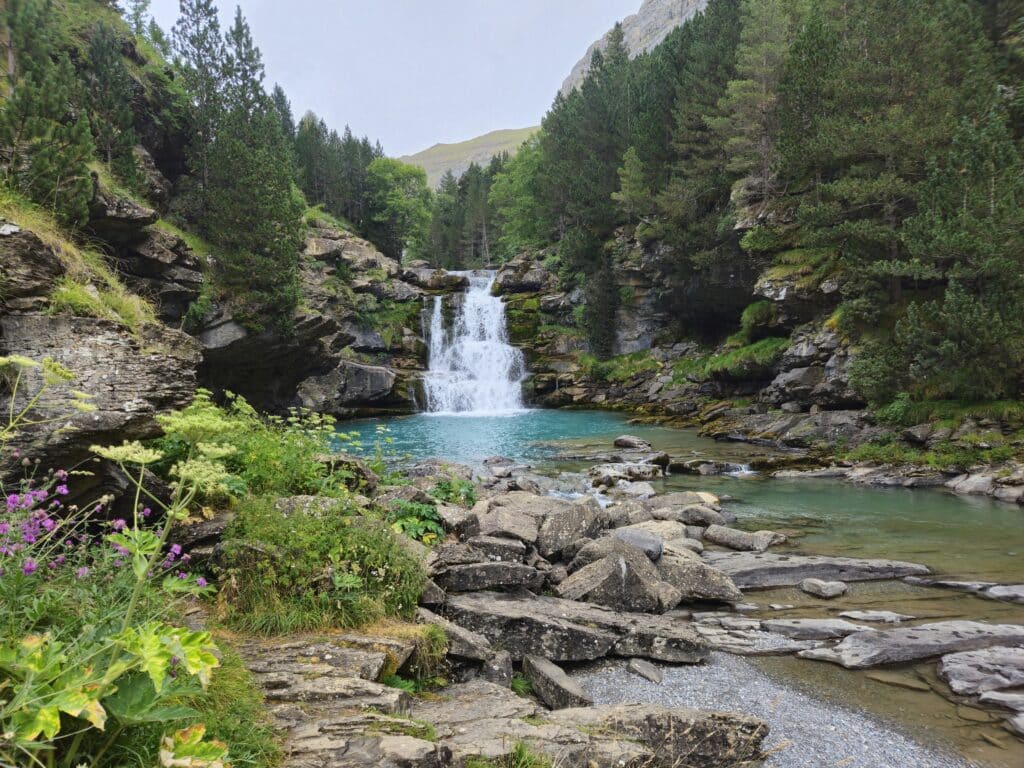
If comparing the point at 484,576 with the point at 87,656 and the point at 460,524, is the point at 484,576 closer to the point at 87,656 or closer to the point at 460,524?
the point at 460,524

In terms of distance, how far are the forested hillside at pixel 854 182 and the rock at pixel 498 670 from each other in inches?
727

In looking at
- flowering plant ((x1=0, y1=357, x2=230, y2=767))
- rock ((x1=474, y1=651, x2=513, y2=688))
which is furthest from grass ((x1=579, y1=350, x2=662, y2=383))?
flowering plant ((x1=0, y1=357, x2=230, y2=767))

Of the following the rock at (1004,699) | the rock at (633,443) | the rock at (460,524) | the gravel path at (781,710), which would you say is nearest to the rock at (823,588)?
the rock at (1004,699)

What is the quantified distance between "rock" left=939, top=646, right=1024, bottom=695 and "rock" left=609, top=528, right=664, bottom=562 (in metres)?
3.55

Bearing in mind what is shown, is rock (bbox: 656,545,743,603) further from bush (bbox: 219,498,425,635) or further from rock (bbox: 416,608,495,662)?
bush (bbox: 219,498,425,635)

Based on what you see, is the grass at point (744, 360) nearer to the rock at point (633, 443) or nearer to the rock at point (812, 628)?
the rock at point (633, 443)

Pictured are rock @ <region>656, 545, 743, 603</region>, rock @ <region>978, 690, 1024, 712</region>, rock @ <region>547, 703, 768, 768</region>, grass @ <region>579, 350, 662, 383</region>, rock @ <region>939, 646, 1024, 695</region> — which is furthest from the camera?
grass @ <region>579, 350, 662, 383</region>

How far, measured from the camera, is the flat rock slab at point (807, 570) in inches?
331

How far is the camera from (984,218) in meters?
16.8

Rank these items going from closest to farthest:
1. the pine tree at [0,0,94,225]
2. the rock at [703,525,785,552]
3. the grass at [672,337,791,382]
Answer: the rock at [703,525,785,552] < the pine tree at [0,0,94,225] < the grass at [672,337,791,382]

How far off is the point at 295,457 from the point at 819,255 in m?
27.4

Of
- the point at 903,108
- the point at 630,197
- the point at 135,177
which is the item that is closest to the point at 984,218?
the point at 903,108

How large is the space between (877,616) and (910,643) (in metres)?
0.92

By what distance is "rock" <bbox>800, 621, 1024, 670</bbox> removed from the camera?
5918 mm
